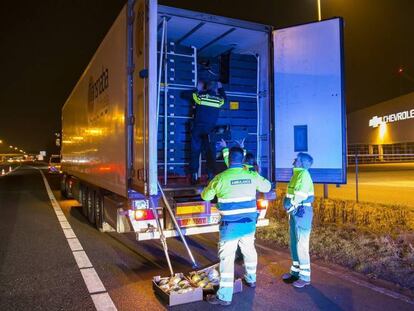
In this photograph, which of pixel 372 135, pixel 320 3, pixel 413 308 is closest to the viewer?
pixel 413 308

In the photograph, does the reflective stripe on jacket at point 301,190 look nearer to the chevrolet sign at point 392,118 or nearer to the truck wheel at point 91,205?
the truck wheel at point 91,205

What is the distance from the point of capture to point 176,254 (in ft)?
23.1

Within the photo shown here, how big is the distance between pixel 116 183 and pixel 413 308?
4320mm

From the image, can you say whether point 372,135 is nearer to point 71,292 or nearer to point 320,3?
point 320,3

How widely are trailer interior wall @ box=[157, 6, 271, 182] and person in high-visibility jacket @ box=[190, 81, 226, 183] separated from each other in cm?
35

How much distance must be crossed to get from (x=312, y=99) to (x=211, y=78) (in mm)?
2078

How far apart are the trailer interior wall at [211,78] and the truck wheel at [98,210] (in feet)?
6.46

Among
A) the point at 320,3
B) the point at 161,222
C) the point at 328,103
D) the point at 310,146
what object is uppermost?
the point at 320,3

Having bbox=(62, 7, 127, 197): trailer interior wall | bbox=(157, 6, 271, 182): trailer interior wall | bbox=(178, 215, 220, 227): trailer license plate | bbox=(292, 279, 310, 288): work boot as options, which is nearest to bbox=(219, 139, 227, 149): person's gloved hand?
bbox=(157, 6, 271, 182): trailer interior wall

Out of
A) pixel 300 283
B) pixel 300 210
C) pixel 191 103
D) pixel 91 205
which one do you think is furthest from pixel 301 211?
pixel 91 205

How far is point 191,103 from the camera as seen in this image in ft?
24.8

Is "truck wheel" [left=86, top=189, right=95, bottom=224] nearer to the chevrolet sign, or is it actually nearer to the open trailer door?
the open trailer door

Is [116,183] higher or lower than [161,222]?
higher

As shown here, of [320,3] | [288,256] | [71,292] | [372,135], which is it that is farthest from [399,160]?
[71,292]
